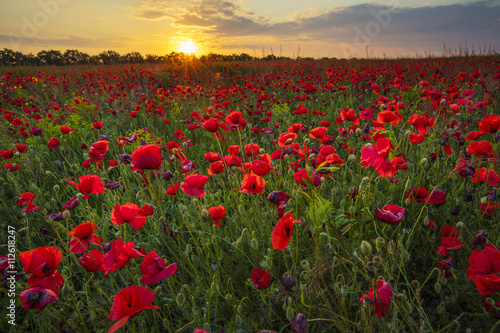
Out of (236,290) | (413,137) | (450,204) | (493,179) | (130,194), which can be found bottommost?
(236,290)

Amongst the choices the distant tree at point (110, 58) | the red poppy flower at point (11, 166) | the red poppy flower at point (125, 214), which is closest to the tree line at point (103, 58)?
the distant tree at point (110, 58)

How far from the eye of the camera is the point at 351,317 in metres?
1.37

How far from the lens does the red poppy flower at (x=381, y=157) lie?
139 cm

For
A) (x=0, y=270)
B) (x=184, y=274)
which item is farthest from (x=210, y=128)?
(x=0, y=270)

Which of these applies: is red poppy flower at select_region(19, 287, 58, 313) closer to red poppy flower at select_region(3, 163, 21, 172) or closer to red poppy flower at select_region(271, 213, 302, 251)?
red poppy flower at select_region(271, 213, 302, 251)

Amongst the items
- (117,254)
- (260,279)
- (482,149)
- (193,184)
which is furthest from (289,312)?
(482,149)

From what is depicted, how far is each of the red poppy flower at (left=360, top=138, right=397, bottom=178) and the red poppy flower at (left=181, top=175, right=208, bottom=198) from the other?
0.90 m

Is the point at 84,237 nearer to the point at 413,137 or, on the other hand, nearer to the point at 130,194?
the point at 130,194

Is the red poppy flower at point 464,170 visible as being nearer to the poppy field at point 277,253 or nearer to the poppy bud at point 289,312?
the poppy field at point 277,253

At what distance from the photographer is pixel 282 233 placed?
111 centimetres

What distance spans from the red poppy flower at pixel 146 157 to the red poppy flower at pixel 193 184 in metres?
0.20

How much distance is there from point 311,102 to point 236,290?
16.4ft

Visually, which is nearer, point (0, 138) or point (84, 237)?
point (84, 237)

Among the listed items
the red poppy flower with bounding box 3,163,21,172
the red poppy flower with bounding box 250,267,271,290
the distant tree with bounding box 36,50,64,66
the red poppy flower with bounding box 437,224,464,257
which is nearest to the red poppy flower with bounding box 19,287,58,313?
the red poppy flower with bounding box 250,267,271,290
